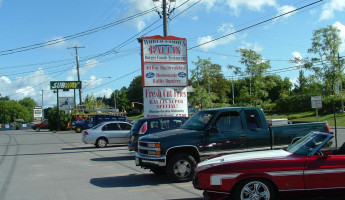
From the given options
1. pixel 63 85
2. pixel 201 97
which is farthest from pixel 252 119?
pixel 63 85

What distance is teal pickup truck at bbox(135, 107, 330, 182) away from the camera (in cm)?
858

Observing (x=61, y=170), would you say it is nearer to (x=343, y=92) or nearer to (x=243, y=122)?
(x=243, y=122)

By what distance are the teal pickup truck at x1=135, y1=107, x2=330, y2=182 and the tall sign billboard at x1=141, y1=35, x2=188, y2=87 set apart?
8.35m

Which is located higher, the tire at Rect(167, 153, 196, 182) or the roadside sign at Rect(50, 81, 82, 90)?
the roadside sign at Rect(50, 81, 82, 90)

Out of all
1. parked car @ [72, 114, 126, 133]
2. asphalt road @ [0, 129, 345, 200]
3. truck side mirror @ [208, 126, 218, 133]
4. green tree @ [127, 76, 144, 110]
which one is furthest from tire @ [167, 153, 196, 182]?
green tree @ [127, 76, 144, 110]

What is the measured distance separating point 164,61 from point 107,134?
548 cm

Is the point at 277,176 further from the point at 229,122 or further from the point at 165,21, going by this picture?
the point at 165,21

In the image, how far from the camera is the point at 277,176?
5.79m

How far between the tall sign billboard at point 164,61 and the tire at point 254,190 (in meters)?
11.7

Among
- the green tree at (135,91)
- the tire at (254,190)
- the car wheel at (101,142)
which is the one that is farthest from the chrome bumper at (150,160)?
the green tree at (135,91)

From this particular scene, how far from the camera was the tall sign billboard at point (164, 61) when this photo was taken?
1728 cm

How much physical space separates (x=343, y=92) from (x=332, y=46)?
2.00 meters

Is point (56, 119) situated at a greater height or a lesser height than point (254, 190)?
greater

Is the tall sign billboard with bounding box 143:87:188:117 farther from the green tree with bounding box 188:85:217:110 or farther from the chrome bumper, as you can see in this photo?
the green tree with bounding box 188:85:217:110
